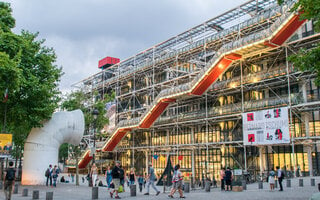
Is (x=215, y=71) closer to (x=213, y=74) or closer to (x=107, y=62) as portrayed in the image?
(x=213, y=74)

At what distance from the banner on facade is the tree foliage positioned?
50.2ft

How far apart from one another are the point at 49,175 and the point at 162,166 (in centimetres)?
1989

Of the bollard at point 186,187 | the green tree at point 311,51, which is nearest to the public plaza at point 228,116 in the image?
the bollard at point 186,187

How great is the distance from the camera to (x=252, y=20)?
28.5m

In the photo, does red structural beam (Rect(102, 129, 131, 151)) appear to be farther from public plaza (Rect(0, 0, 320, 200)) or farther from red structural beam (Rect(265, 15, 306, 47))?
red structural beam (Rect(265, 15, 306, 47))

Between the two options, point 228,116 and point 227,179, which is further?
point 228,116

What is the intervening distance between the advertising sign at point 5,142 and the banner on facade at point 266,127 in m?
17.8

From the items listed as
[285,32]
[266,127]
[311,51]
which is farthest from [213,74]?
[311,51]

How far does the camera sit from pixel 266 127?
26.6 metres

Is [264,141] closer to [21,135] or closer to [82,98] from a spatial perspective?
[82,98]

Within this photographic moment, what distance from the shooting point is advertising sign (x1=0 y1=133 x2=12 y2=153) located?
64.6ft

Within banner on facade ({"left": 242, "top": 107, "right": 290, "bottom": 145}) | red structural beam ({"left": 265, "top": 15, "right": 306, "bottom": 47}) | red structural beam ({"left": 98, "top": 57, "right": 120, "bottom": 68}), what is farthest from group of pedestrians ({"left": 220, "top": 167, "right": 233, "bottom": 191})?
red structural beam ({"left": 98, "top": 57, "right": 120, "bottom": 68})

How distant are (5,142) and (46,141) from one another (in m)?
3.92

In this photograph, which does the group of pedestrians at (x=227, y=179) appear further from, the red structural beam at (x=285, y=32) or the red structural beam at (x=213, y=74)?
the red structural beam at (x=285, y=32)
